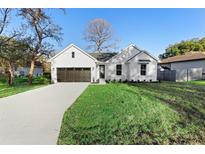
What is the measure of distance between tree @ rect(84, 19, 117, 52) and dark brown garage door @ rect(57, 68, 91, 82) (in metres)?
9.04

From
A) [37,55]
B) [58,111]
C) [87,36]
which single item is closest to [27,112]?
[58,111]

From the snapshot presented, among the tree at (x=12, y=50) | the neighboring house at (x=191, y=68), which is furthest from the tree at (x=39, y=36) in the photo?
the neighboring house at (x=191, y=68)

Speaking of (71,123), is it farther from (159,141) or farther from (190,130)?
(190,130)

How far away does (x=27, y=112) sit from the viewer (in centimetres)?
761

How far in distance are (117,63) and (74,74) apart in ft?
16.0

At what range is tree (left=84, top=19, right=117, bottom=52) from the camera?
101 ft

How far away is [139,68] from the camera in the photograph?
76.3ft

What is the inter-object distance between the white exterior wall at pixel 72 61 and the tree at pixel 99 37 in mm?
7830

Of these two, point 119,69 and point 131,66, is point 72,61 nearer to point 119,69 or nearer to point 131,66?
point 119,69

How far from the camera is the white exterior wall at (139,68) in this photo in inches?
914

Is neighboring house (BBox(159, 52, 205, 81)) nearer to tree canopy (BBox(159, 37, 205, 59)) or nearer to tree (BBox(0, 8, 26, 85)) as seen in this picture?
tree canopy (BBox(159, 37, 205, 59))

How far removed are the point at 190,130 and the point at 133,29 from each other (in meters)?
9.11

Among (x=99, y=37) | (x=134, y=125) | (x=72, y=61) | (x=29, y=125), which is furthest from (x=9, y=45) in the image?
(x=134, y=125)

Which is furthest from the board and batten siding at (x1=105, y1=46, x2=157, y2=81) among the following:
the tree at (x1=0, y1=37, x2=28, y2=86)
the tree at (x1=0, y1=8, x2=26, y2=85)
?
the tree at (x1=0, y1=8, x2=26, y2=85)
